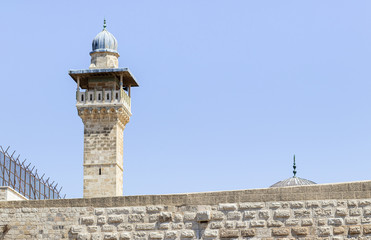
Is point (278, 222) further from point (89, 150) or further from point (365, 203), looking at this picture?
point (89, 150)

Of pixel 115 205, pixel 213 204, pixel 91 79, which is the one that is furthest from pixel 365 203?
pixel 91 79

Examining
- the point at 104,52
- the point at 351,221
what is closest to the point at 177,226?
the point at 351,221

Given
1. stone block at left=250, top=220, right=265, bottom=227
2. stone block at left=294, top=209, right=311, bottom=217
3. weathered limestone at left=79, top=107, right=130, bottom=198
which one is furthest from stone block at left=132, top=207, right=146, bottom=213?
weathered limestone at left=79, top=107, right=130, bottom=198

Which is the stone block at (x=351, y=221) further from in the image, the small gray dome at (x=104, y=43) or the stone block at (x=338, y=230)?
the small gray dome at (x=104, y=43)

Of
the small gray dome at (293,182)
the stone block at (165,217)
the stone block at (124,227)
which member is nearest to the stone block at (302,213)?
the stone block at (165,217)

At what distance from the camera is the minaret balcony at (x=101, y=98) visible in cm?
3312

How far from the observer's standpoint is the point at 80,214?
10.1m

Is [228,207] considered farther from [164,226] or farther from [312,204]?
[312,204]

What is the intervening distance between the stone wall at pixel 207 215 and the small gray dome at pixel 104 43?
24.1 metres

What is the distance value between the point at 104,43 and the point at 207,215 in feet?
82.8

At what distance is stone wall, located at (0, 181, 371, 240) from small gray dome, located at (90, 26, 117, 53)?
79.0ft

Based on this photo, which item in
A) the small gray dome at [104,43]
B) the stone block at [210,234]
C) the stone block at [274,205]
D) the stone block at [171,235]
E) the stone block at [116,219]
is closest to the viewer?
the stone block at [274,205]

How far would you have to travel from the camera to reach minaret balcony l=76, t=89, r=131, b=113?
33125 mm

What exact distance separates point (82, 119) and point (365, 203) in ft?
81.5
